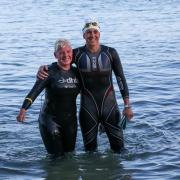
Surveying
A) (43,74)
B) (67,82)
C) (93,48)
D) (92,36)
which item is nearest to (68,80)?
(67,82)

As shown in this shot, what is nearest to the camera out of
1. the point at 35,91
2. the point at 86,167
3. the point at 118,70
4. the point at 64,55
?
the point at 64,55

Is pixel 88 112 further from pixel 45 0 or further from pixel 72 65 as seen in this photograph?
pixel 45 0

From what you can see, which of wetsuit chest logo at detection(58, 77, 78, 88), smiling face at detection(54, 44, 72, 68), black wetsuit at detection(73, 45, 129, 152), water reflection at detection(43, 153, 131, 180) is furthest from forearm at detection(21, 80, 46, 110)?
water reflection at detection(43, 153, 131, 180)

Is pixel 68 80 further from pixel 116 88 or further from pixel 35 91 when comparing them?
pixel 116 88

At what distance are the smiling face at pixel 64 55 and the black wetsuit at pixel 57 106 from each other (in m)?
0.16

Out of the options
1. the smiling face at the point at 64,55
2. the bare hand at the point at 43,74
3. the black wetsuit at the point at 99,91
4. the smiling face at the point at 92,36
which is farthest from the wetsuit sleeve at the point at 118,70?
the bare hand at the point at 43,74

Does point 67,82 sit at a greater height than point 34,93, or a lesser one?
greater

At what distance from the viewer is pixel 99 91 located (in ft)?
26.3

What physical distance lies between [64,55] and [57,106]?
0.78m

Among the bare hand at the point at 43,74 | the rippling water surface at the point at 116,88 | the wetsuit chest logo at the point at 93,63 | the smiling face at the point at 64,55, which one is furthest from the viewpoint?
the rippling water surface at the point at 116,88

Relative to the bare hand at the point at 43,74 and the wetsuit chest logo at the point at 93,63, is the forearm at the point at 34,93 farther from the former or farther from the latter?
the wetsuit chest logo at the point at 93,63

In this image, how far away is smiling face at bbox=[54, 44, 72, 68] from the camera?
298 inches

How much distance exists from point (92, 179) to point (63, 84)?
142 centimetres

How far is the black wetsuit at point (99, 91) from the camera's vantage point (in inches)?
311
